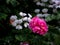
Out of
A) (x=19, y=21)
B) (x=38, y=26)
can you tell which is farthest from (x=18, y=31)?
(x=38, y=26)

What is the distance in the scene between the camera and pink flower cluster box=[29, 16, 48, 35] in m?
2.67

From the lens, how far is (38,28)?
2.67 meters

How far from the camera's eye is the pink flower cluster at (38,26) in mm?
2666

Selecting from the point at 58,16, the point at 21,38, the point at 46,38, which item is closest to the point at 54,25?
the point at 58,16

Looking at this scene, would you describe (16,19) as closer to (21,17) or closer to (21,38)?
(21,17)

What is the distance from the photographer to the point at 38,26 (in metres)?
2.70

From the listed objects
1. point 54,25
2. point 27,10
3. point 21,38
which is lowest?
point 21,38

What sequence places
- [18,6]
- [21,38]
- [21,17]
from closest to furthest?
[21,38] < [21,17] < [18,6]

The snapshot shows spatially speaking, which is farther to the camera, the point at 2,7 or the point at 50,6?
the point at 50,6

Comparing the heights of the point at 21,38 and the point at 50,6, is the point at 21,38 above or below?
below

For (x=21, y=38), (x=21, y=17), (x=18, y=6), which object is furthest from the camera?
(x=18, y=6)

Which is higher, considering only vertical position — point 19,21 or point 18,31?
point 19,21

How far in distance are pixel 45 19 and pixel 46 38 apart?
0.30 meters

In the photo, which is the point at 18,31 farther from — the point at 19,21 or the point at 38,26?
the point at 38,26
